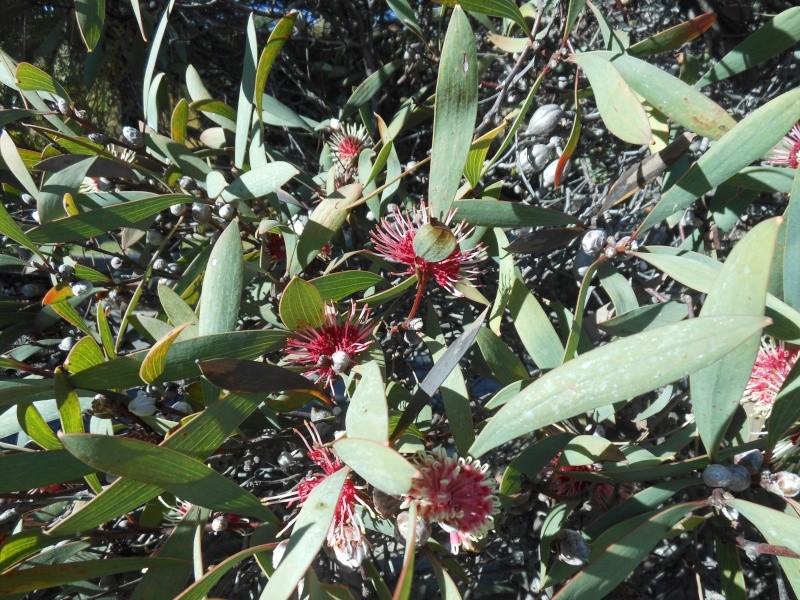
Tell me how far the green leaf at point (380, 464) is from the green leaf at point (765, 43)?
2.74ft

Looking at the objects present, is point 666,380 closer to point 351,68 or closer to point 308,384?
point 308,384

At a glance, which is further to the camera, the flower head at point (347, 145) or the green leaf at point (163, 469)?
the flower head at point (347, 145)

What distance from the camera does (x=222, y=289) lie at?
69 centimetres

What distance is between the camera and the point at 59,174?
2.66ft

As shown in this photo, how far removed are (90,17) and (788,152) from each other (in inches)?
49.9

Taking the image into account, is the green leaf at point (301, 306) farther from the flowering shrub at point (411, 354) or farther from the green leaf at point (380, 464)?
the green leaf at point (380, 464)

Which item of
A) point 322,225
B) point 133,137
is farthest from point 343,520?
point 133,137

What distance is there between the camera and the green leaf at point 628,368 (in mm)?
468

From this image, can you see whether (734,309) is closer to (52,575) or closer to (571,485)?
(571,485)

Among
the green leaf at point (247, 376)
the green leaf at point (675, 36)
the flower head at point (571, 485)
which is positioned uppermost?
the green leaf at point (675, 36)

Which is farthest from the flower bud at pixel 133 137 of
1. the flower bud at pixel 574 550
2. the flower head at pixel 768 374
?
the flower head at pixel 768 374

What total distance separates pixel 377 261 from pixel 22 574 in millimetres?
580

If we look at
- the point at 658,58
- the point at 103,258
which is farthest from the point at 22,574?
the point at 658,58

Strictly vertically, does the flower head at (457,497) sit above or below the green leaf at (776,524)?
above
